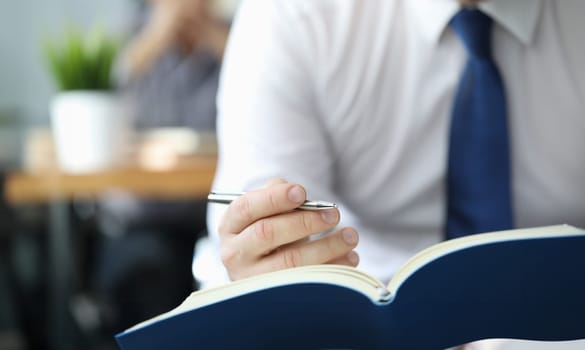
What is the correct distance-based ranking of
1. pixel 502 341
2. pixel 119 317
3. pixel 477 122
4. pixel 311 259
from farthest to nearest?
pixel 119 317
pixel 477 122
pixel 311 259
pixel 502 341

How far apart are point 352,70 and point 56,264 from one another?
1.58 metres

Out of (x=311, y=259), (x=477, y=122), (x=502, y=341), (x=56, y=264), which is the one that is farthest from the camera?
(x=56, y=264)

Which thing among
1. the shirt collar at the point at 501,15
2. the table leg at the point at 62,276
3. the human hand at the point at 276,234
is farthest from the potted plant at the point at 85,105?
the human hand at the point at 276,234

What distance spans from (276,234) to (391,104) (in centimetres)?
42

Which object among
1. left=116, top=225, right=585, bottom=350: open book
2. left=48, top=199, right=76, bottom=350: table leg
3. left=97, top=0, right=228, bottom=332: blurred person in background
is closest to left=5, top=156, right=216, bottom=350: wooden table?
left=48, top=199, right=76, bottom=350: table leg

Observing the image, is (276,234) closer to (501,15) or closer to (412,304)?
(412,304)

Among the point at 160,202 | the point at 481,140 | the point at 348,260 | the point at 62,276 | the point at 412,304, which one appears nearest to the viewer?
the point at 412,304

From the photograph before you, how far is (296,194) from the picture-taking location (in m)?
0.84

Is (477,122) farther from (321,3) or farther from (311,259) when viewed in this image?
(311,259)

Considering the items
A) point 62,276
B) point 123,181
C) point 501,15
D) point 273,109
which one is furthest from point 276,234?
point 62,276

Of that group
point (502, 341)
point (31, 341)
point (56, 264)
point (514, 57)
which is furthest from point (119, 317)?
point (502, 341)

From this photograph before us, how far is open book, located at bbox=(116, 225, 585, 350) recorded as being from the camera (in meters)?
0.70

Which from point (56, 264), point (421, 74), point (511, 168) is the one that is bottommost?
point (56, 264)

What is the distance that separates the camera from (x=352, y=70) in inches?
48.1
